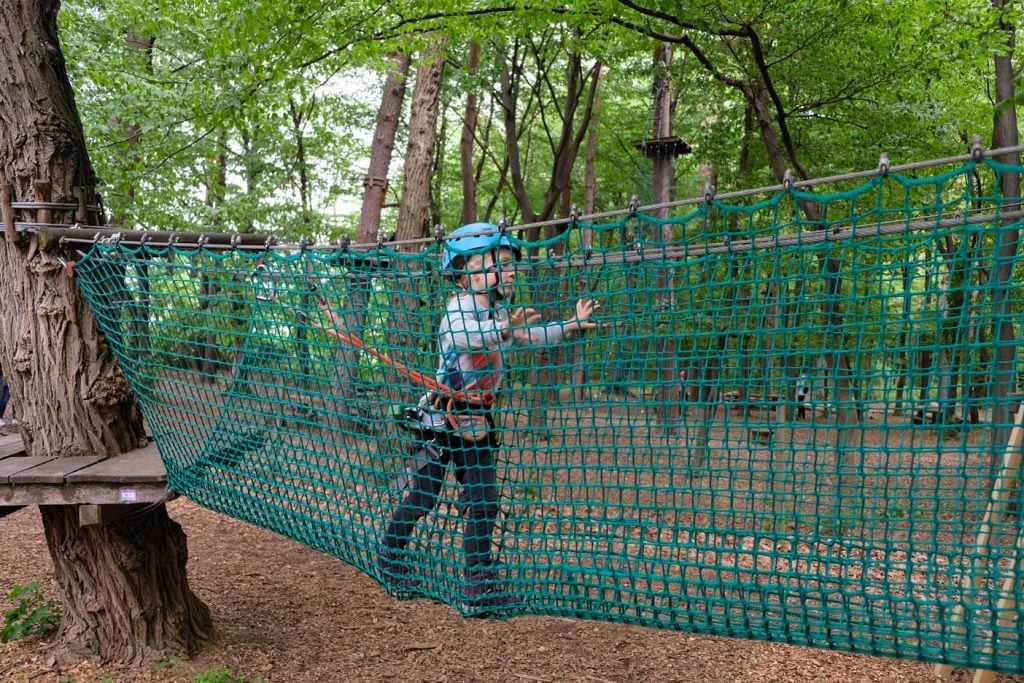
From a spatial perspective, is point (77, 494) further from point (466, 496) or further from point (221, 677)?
point (466, 496)

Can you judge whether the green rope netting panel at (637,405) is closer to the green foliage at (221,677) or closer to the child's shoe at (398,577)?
the child's shoe at (398,577)

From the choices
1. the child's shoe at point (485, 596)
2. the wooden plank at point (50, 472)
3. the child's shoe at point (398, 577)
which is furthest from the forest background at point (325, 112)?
the child's shoe at point (485, 596)

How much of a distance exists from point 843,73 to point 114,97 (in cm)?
639

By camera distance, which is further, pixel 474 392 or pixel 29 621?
pixel 29 621

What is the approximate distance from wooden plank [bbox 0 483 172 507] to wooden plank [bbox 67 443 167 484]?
32 mm

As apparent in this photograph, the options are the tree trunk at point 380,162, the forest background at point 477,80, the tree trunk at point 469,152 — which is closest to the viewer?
the forest background at point 477,80

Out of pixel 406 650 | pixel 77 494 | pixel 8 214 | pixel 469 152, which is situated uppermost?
pixel 469 152

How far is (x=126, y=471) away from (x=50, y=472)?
10.0 inches

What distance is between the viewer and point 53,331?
318cm

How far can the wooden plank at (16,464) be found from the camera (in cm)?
289

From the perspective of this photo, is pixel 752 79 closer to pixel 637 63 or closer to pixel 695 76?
pixel 695 76

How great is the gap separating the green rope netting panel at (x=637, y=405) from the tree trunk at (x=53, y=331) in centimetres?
20

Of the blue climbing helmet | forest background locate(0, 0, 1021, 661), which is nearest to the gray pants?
the blue climbing helmet

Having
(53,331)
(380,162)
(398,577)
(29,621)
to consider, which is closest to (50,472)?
(53,331)
